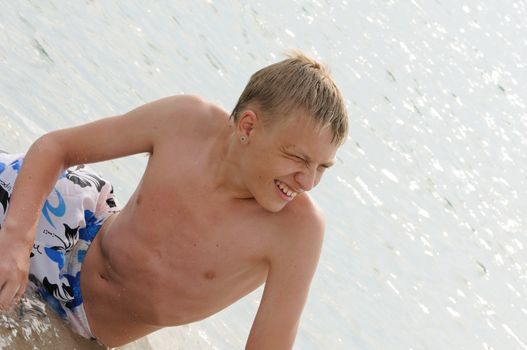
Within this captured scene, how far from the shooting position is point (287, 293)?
9.66ft

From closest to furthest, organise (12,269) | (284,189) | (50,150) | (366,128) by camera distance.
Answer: (12,269) < (284,189) < (50,150) < (366,128)

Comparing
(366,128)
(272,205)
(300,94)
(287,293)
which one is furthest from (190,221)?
(366,128)

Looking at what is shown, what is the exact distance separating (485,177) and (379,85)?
130cm

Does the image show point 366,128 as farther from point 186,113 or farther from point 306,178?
point 306,178

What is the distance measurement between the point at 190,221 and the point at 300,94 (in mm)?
534

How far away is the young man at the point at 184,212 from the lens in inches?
114

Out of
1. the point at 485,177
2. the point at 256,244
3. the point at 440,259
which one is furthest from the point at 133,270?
the point at 485,177

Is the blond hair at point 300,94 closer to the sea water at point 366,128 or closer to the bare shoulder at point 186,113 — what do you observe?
the bare shoulder at point 186,113

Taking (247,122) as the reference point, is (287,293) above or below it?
below

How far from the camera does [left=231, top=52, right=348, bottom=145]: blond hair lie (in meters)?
2.85

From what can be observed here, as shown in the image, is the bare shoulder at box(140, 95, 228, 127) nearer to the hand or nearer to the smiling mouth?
the smiling mouth

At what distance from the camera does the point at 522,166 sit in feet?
28.3

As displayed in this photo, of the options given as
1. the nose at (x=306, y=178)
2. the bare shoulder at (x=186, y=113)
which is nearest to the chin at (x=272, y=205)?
the nose at (x=306, y=178)

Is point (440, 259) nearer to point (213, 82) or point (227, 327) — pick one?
point (213, 82)
